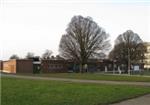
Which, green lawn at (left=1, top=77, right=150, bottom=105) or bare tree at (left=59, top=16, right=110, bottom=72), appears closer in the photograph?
green lawn at (left=1, top=77, right=150, bottom=105)

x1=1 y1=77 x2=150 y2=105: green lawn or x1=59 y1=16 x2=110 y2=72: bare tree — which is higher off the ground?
x1=59 y1=16 x2=110 y2=72: bare tree

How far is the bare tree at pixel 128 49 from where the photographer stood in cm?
9612

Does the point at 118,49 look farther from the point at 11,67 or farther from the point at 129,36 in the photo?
the point at 11,67

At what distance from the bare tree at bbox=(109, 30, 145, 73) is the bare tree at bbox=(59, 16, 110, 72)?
11.6m

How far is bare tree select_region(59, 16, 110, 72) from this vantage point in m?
84.9

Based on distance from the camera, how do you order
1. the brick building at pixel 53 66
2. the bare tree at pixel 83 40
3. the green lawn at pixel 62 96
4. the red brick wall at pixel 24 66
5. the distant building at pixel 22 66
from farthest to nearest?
1. the brick building at pixel 53 66
2. the red brick wall at pixel 24 66
3. the distant building at pixel 22 66
4. the bare tree at pixel 83 40
5. the green lawn at pixel 62 96

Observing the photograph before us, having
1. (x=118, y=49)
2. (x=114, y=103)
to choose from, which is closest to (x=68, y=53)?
(x=118, y=49)

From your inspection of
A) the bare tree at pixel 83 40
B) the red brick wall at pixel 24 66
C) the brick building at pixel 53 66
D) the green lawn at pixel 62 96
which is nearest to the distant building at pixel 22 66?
the red brick wall at pixel 24 66

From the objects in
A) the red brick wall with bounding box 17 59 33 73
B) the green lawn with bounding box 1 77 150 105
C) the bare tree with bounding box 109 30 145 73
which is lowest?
the green lawn with bounding box 1 77 150 105

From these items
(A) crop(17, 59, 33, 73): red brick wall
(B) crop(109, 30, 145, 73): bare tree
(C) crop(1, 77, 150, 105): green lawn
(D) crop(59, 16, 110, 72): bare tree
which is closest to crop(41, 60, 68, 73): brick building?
(A) crop(17, 59, 33, 73): red brick wall

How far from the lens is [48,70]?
341 feet

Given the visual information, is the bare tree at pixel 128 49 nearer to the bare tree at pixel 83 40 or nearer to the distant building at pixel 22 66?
the bare tree at pixel 83 40

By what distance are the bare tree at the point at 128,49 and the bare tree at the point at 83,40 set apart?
11601 mm

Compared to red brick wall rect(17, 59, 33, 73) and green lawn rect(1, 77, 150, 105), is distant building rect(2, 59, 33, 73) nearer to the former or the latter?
red brick wall rect(17, 59, 33, 73)
